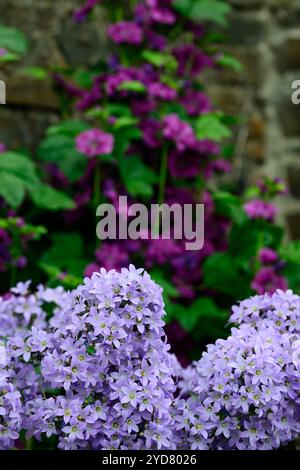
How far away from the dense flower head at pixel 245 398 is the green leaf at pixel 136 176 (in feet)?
3.54

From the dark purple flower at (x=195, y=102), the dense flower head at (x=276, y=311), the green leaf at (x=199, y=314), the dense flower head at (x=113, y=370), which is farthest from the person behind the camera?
the dark purple flower at (x=195, y=102)

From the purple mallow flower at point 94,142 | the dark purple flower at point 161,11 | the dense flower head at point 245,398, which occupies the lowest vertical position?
the dense flower head at point 245,398

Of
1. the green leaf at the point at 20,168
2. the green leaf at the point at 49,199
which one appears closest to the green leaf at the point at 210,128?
the green leaf at the point at 49,199

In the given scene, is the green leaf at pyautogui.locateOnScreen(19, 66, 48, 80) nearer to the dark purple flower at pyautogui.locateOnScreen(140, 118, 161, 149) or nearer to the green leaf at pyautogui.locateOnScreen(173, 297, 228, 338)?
the dark purple flower at pyautogui.locateOnScreen(140, 118, 161, 149)

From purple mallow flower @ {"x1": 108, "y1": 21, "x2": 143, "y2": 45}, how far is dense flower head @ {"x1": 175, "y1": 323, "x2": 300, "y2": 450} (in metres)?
1.39

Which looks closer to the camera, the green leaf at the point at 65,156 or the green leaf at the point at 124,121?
the green leaf at the point at 124,121

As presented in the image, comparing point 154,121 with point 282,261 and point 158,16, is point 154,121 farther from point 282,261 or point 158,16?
point 282,261

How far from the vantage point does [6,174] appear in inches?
80.1

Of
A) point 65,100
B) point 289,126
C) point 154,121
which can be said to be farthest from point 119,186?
point 289,126

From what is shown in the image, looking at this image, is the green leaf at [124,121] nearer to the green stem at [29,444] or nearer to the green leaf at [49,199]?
the green leaf at [49,199]

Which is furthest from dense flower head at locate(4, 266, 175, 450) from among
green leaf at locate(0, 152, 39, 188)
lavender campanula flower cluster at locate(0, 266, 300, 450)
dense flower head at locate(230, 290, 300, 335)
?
green leaf at locate(0, 152, 39, 188)

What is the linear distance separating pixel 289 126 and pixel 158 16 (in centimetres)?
95

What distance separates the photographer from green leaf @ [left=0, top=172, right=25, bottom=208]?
196 centimetres

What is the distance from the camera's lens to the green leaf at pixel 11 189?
6.43 feet
